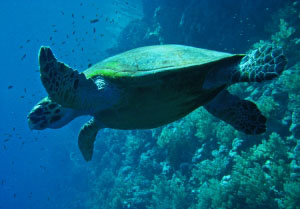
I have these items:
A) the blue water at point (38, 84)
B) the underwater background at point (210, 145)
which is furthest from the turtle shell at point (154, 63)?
the blue water at point (38, 84)

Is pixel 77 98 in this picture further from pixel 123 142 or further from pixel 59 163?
pixel 59 163

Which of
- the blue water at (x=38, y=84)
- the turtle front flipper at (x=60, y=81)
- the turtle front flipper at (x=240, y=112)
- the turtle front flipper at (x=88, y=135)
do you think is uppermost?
the blue water at (x=38, y=84)

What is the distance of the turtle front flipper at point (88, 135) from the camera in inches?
146

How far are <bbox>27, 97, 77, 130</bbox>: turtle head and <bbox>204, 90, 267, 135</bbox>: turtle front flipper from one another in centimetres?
242

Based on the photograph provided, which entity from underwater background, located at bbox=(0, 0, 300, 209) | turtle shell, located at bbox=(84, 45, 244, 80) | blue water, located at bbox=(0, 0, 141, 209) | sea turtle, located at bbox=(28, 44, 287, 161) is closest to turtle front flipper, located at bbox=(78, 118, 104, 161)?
sea turtle, located at bbox=(28, 44, 287, 161)

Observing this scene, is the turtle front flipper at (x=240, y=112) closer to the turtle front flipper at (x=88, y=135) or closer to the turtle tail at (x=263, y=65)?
the turtle tail at (x=263, y=65)

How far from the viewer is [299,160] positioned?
4.62 meters

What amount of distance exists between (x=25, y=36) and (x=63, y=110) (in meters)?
69.0

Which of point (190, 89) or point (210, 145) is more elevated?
point (190, 89)

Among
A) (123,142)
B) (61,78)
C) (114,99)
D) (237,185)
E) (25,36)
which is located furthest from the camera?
(25,36)

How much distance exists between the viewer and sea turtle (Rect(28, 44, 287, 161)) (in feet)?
7.67

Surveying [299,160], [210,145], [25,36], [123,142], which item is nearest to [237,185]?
[299,160]

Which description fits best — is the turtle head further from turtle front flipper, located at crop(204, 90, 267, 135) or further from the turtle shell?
turtle front flipper, located at crop(204, 90, 267, 135)

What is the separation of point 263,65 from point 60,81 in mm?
2340
